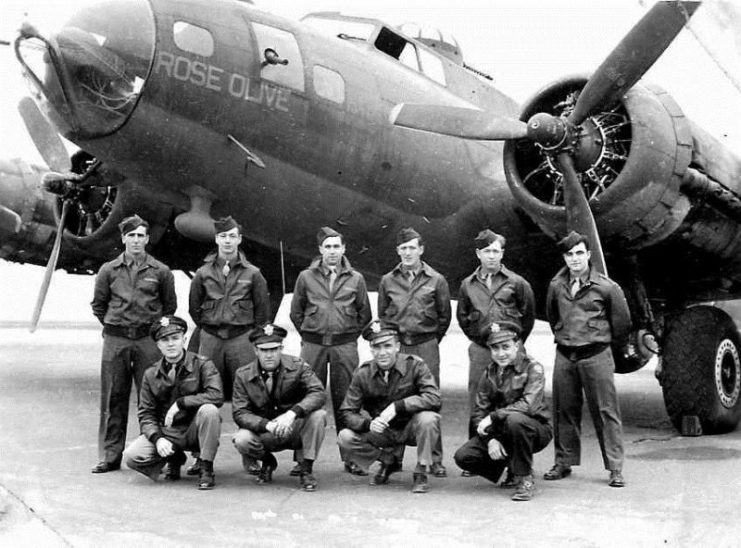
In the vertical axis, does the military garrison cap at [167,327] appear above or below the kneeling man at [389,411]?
above

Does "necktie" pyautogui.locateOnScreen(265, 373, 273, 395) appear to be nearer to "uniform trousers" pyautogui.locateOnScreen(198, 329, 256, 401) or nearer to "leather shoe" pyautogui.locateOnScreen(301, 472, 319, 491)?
"leather shoe" pyautogui.locateOnScreen(301, 472, 319, 491)

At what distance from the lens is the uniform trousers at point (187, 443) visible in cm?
610

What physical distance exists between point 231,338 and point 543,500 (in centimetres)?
285

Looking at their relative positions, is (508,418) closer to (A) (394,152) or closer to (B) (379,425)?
(B) (379,425)

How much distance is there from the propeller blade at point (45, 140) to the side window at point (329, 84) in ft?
14.2

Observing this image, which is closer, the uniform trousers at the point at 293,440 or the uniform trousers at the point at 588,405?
the uniform trousers at the point at 293,440

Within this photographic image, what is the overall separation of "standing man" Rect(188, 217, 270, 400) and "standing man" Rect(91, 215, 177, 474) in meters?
0.35

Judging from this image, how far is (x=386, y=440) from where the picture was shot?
20.7 ft

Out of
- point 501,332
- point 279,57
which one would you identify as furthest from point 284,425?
point 279,57

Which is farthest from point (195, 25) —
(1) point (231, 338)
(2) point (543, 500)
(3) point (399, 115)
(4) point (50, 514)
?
(2) point (543, 500)

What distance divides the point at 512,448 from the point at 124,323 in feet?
10.1

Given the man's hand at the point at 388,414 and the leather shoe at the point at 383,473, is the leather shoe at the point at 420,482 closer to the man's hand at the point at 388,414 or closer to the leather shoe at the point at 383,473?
the leather shoe at the point at 383,473

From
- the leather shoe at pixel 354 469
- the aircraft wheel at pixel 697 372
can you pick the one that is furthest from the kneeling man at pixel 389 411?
the aircraft wheel at pixel 697 372

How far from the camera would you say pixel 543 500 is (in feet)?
19.2
